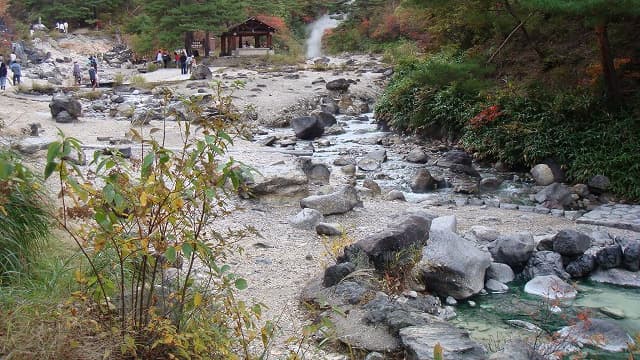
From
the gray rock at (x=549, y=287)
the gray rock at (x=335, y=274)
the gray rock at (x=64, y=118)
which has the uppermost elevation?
the gray rock at (x=64, y=118)

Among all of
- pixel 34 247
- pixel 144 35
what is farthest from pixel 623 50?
pixel 144 35

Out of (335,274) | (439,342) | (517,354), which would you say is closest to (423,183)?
(335,274)

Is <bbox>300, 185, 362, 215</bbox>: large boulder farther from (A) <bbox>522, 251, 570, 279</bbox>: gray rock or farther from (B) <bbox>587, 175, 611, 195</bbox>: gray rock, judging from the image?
(B) <bbox>587, 175, 611, 195</bbox>: gray rock

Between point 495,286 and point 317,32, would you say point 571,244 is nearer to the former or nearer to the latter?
point 495,286

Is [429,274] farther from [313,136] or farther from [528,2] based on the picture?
[313,136]

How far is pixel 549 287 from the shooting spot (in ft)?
20.3

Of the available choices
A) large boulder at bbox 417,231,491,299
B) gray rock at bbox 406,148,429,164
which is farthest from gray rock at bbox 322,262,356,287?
gray rock at bbox 406,148,429,164

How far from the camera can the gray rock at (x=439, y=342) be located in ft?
13.1

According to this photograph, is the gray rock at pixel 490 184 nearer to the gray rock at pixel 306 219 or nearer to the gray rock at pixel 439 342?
the gray rock at pixel 306 219

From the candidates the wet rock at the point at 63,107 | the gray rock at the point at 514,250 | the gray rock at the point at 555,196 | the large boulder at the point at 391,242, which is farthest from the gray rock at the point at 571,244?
the wet rock at the point at 63,107

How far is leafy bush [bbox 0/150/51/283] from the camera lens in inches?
157

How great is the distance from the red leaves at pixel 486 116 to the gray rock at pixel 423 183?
268 cm

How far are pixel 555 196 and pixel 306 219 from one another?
4806mm

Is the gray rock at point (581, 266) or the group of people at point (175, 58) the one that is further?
the group of people at point (175, 58)
